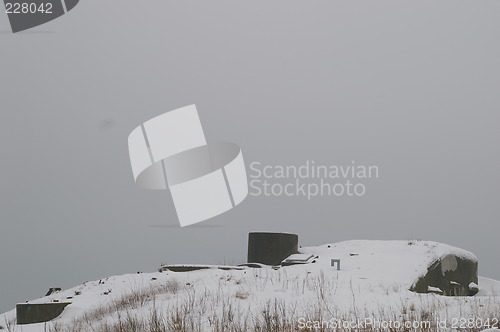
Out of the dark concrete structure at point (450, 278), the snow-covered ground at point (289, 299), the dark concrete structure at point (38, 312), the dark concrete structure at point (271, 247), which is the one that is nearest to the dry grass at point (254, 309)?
the snow-covered ground at point (289, 299)

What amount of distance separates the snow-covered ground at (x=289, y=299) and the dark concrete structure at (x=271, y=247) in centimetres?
120

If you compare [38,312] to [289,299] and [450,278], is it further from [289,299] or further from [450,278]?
[450,278]

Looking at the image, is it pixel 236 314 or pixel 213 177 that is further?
pixel 213 177

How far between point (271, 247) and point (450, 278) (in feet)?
20.2

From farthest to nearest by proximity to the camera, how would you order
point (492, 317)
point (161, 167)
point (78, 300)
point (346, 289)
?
point (161, 167) < point (78, 300) < point (346, 289) < point (492, 317)

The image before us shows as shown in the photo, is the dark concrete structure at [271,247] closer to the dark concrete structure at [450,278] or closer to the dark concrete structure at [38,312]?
the dark concrete structure at [450,278]

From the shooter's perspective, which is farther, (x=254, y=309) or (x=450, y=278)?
(x=450, y=278)

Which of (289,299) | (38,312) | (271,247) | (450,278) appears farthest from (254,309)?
(450,278)

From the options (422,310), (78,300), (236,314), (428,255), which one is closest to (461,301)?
(422,310)

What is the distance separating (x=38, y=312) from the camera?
1482 cm

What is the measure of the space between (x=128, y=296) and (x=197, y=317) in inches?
167

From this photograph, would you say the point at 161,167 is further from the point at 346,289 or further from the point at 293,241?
the point at 346,289

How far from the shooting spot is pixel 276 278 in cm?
1436

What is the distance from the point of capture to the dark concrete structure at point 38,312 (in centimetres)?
1455
